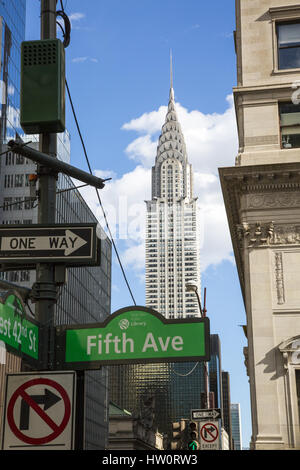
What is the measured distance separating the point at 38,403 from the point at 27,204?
80500 mm

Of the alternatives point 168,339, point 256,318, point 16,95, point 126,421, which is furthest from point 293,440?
point 16,95

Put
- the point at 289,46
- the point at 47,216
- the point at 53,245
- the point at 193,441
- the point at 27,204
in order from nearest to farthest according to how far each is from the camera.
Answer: the point at 53,245
the point at 47,216
the point at 193,441
the point at 289,46
the point at 27,204

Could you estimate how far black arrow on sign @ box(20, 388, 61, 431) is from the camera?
604 cm

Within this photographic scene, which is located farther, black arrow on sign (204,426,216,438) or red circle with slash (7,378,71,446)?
black arrow on sign (204,426,216,438)

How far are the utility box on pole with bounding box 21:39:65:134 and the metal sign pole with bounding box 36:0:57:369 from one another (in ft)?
0.83

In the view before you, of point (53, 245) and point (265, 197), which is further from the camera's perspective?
point (265, 197)

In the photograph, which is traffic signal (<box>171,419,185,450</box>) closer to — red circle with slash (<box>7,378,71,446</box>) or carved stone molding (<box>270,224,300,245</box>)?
→ carved stone molding (<box>270,224,300,245</box>)

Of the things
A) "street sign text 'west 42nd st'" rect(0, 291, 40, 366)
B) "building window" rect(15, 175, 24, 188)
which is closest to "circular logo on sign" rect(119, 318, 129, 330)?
"street sign text 'west 42nd st'" rect(0, 291, 40, 366)

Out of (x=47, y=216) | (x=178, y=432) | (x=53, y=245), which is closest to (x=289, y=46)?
(x=178, y=432)

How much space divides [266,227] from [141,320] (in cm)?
2290

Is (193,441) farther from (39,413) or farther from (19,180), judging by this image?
(19,180)

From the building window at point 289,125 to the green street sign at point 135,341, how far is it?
24.5 meters

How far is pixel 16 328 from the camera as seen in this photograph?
250 inches

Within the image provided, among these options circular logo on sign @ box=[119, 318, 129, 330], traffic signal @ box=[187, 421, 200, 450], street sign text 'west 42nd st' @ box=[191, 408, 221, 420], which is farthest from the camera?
traffic signal @ box=[187, 421, 200, 450]
